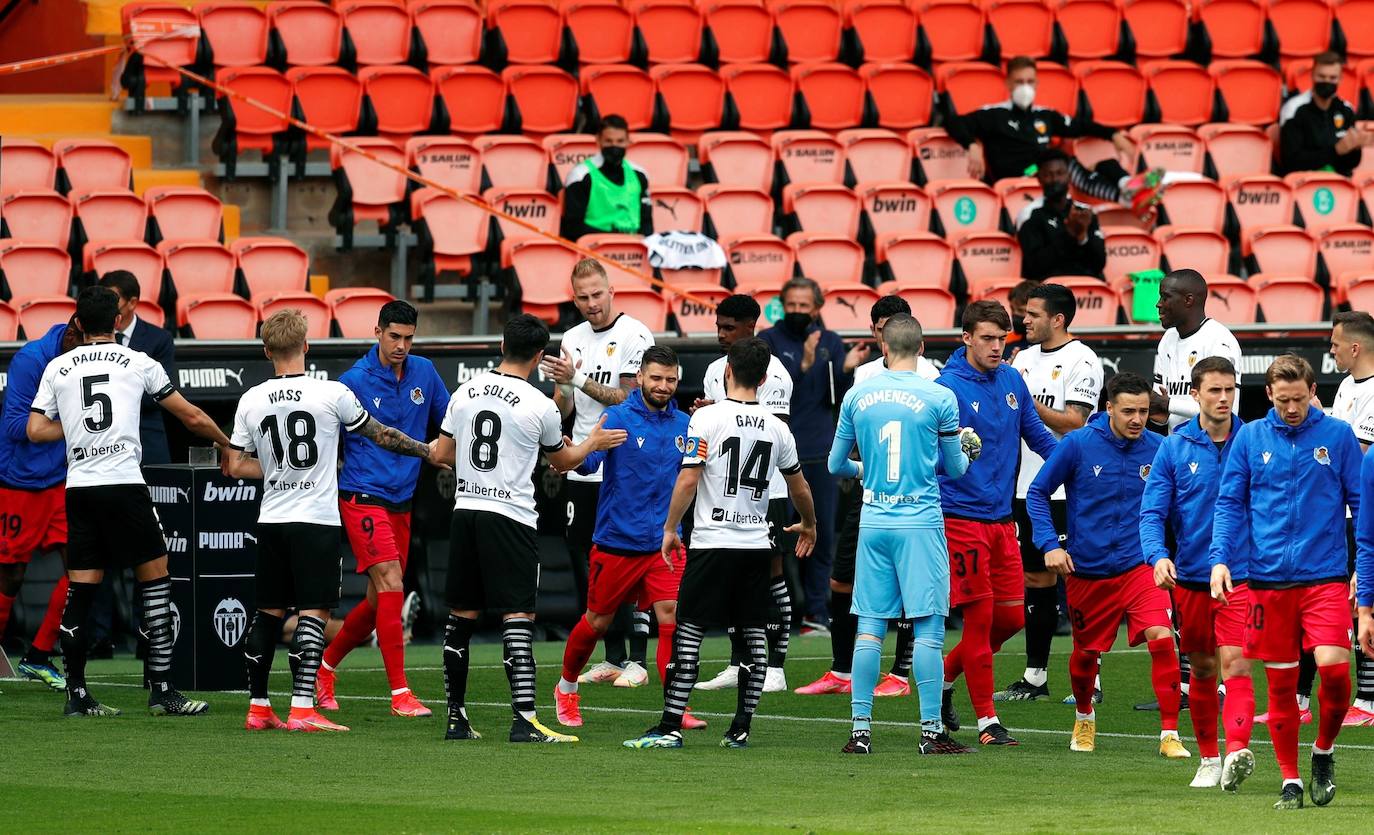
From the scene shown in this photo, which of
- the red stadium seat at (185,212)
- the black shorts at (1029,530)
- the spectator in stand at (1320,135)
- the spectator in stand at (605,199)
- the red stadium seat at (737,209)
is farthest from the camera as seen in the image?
the spectator in stand at (1320,135)

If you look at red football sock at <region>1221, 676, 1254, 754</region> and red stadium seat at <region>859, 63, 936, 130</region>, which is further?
red stadium seat at <region>859, 63, 936, 130</region>

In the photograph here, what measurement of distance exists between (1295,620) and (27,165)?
11.2m

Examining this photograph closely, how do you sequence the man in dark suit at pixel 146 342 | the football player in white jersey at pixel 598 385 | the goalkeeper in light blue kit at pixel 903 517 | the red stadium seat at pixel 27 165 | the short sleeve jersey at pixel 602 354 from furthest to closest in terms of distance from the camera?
the red stadium seat at pixel 27 165
the short sleeve jersey at pixel 602 354
the football player in white jersey at pixel 598 385
the man in dark suit at pixel 146 342
the goalkeeper in light blue kit at pixel 903 517

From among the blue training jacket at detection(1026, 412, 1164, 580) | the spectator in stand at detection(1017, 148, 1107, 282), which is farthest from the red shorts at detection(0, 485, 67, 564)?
the spectator in stand at detection(1017, 148, 1107, 282)

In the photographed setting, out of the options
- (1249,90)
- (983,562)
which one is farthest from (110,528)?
(1249,90)

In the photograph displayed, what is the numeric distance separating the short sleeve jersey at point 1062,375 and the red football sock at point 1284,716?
11.4 ft

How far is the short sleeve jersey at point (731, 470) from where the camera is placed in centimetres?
949

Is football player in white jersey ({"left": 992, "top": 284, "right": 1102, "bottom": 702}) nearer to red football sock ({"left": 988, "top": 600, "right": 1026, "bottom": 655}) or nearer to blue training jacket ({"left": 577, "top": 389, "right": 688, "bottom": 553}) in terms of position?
red football sock ({"left": 988, "top": 600, "right": 1026, "bottom": 655})

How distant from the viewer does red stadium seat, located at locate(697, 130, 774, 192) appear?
17922 mm

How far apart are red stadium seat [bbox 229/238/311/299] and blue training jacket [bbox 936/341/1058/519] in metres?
6.61

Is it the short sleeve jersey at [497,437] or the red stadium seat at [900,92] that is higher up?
the red stadium seat at [900,92]

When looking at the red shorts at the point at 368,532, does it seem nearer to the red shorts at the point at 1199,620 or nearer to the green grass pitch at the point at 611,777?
the green grass pitch at the point at 611,777

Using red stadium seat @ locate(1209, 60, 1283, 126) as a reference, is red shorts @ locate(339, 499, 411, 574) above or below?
below

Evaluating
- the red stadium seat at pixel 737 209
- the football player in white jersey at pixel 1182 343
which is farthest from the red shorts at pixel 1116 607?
the red stadium seat at pixel 737 209
